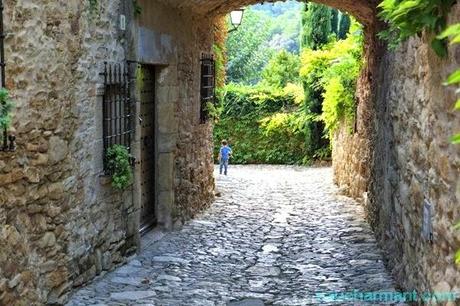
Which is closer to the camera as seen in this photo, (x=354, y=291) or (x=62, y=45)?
(x=62, y=45)

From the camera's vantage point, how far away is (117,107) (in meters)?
6.04

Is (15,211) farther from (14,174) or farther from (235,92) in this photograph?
(235,92)

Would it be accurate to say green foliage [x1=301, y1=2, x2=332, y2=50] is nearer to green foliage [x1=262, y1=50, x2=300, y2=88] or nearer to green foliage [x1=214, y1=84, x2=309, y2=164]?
green foliage [x1=214, y1=84, x2=309, y2=164]

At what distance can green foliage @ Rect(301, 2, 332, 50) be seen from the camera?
58.3 feet

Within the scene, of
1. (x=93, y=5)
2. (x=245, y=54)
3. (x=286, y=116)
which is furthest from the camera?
(x=245, y=54)

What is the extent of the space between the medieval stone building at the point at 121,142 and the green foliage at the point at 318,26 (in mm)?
9773

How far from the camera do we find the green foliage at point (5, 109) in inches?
154

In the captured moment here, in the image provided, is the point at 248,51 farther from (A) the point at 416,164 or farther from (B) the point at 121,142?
(A) the point at 416,164

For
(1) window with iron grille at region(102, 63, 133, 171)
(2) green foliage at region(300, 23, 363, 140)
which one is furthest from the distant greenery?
(1) window with iron grille at region(102, 63, 133, 171)

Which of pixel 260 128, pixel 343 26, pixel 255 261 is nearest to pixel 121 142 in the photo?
pixel 255 261

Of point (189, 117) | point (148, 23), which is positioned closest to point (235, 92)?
point (189, 117)

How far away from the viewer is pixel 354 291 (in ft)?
17.4

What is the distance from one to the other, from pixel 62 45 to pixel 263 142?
45.8ft

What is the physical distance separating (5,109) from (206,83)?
5650mm
